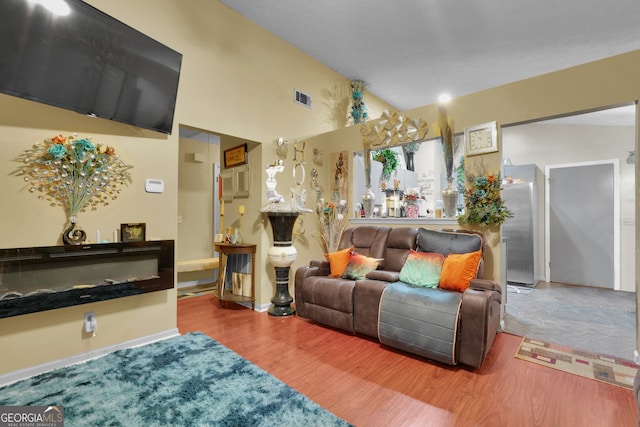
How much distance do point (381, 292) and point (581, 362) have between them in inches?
64.7

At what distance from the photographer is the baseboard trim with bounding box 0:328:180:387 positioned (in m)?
2.07

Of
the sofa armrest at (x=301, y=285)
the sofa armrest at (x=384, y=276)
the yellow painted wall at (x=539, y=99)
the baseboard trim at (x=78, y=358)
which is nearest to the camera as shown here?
the baseboard trim at (x=78, y=358)

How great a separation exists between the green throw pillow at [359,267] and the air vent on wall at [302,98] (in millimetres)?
2447

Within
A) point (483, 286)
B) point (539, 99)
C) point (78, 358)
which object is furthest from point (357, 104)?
point (78, 358)

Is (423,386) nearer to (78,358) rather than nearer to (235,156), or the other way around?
(78,358)

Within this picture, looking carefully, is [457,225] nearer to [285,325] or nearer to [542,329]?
[542,329]

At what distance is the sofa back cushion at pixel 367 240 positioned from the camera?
133 inches

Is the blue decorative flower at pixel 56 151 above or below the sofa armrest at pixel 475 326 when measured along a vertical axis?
above

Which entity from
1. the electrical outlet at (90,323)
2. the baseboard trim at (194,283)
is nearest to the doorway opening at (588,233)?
the electrical outlet at (90,323)

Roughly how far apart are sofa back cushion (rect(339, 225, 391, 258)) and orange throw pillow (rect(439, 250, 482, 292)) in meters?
0.85

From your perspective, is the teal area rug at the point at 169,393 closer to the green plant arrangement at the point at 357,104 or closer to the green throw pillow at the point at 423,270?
the green throw pillow at the point at 423,270

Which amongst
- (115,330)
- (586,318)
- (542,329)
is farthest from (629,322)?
(115,330)

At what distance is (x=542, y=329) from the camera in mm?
3016

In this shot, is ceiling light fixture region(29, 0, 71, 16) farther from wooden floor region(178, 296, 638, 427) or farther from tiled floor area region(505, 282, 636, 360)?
tiled floor area region(505, 282, 636, 360)
